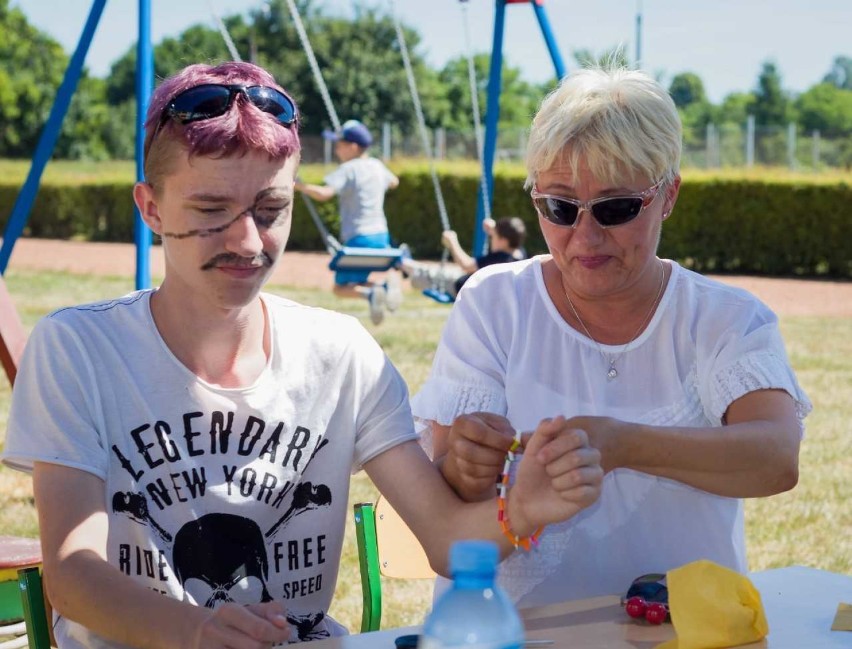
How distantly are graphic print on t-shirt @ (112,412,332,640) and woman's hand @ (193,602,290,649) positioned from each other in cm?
40

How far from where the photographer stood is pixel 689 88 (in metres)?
84.9

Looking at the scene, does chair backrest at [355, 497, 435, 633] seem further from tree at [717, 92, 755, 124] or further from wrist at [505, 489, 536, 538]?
tree at [717, 92, 755, 124]

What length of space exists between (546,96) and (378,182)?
8914 mm

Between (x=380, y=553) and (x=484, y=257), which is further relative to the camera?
(x=484, y=257)

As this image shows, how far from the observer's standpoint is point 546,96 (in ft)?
7.68

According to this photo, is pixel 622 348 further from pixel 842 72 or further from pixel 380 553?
pixel 842 72

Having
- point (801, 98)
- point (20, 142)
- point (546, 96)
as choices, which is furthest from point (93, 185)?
point (801, 98)

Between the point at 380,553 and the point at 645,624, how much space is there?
2.56 ft

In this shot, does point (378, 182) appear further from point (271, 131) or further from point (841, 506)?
point (271, 131)

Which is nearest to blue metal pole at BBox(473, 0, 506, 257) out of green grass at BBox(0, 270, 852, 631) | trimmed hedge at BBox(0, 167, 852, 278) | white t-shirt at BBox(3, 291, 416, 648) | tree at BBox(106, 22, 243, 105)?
green grass at BBox(0, 270, 852, 631)

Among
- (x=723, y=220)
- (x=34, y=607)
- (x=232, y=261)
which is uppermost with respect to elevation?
(x=232, y=261)

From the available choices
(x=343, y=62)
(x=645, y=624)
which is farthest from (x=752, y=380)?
(x=343, y=62)

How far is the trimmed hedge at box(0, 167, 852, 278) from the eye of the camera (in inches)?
734

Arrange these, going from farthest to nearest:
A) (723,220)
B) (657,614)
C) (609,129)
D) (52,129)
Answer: (723,220) < (52,129) < (609,129) < (657,614)
